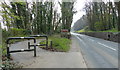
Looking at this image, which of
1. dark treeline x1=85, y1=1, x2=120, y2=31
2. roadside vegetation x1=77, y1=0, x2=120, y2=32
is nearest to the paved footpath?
roadside vegetation x1=77, y1=0, x2=120, y2=32

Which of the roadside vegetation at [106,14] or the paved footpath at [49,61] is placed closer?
the paved footpath at [49,61]

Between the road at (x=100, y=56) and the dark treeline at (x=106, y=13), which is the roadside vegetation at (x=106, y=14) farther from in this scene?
the road at (x=100, y=56)

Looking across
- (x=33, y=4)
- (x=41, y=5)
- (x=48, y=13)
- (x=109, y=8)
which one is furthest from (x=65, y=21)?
(x=109, y=8)

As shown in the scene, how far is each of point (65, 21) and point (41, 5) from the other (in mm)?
7705

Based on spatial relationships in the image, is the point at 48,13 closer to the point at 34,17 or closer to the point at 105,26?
the point at 34,17

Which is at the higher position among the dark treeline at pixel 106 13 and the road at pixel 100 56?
the dark treeline at pixel 106 13

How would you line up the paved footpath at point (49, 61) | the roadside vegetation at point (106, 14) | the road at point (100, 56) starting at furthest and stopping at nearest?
the roadside vegetation at point (106, 14), the road at point (100, 56), the paved footpath at point (49, 61)

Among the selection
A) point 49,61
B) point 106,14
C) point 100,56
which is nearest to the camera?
point 49,61

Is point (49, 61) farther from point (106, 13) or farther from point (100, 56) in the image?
point (106, 13)

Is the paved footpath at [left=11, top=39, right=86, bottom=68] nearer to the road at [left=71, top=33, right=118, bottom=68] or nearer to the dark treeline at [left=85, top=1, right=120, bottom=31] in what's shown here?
the road at [left=71, top=33, right=118, bottom=68]

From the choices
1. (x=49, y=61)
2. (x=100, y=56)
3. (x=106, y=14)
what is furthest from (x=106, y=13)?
(x=49, y=61)

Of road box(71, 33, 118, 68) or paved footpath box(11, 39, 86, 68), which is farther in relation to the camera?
road box(71, 33, 118, 68)

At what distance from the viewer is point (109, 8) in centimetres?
3116

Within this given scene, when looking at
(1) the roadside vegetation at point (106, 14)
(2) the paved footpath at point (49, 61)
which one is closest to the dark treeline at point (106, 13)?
(1) the roadside vegetation at point (106, 14)
